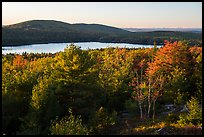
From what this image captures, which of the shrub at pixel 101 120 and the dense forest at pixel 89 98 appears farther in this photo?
the shrub at pixel 101 120

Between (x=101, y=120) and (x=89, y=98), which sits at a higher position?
(x=89, y=98)

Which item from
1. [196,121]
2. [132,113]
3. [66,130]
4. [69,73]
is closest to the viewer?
[66,130]

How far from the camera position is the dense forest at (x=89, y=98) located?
26.9 metres

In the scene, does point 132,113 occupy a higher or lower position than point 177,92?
lower

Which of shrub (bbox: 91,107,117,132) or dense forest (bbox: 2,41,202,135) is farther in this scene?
shrub (bbox: 91,107,117,132)

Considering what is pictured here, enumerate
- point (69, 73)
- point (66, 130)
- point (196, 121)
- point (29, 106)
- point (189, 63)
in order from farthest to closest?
point (189, 63) → point (69, 73) → point (29, 106) → point (196, 121) → point (66, 130)

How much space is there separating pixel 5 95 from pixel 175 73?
2266 centimetres

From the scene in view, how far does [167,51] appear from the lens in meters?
44.8

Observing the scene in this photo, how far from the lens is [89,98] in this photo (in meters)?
33.8

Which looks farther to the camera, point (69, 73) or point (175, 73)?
point (175, 73)

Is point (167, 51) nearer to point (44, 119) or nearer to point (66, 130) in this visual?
point (44, 119)

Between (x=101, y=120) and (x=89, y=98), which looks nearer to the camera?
(x=101, y=120)

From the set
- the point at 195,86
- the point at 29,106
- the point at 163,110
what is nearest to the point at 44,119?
the point at 29,106

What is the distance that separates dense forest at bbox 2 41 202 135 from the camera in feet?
88.2
